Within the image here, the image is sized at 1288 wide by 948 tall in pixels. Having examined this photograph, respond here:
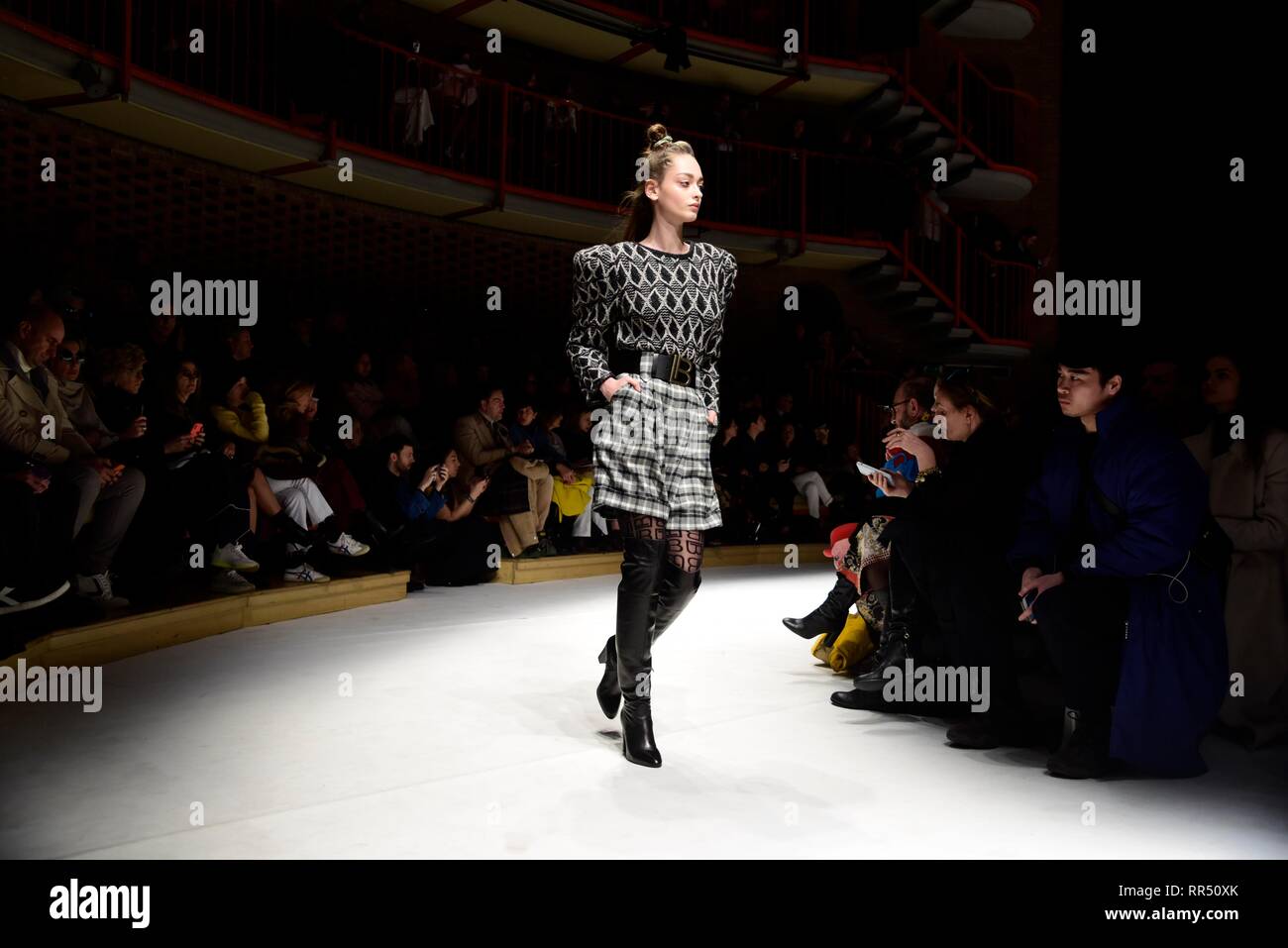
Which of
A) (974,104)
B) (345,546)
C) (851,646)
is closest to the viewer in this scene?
(851,646)

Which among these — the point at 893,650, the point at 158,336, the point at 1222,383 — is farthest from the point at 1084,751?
the point at 158,336

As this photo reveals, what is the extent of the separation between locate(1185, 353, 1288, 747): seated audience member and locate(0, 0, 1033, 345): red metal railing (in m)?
6.02

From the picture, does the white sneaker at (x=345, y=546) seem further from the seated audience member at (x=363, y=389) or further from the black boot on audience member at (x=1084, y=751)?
the black boot on audience member at (x=1084, y=751)

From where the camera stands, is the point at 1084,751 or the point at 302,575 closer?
the point at 1084,751

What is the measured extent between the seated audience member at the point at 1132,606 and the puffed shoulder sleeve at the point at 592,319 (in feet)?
4.14

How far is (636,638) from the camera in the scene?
3.01 meters

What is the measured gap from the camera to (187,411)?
508 centimetres

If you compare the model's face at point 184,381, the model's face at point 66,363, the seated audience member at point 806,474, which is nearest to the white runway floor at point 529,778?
the model's face at point 66,363

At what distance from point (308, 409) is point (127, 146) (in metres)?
3.22

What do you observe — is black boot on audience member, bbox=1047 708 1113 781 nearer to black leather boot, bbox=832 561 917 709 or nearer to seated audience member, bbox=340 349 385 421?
black leather boot, bbox=832 561 917 709

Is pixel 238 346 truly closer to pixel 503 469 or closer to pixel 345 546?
pixel 345 546

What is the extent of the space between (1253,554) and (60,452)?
160 inches

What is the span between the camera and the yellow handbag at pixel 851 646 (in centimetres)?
421
